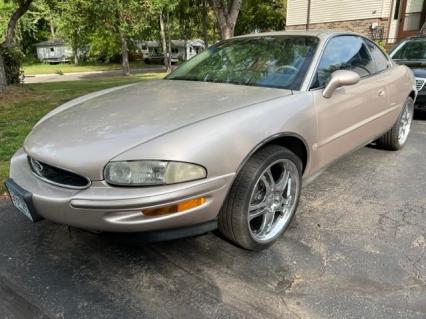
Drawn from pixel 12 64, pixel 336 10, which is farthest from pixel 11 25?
pixel 336 10

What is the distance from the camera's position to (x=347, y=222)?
3143 mm

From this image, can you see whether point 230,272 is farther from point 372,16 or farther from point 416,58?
point 372,16

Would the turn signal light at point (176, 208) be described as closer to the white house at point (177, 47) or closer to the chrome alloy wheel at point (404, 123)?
the chrome alloy wheel at point (404, 123)

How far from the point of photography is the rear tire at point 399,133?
473cm

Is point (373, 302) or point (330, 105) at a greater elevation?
point (330, 105)

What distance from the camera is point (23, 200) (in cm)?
233

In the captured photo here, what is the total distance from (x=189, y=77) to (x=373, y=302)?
2.41 m

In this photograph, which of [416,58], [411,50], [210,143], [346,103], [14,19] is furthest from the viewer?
[14,19]

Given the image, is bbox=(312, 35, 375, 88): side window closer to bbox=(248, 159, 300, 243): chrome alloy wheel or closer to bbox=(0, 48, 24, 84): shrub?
bbox=(248, 159, 300, 243): chrome alloy wheel

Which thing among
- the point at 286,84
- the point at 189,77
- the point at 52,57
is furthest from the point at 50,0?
the point at 52,57

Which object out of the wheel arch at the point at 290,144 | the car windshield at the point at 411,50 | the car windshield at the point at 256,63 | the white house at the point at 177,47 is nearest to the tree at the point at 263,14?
the white house at the point at 177,47

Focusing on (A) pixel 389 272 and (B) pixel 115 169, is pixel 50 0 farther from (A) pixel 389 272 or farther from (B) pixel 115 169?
(A) pixel 389 272

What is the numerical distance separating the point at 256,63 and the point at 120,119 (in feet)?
4.54

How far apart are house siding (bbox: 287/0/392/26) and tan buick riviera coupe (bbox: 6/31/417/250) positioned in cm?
1904
